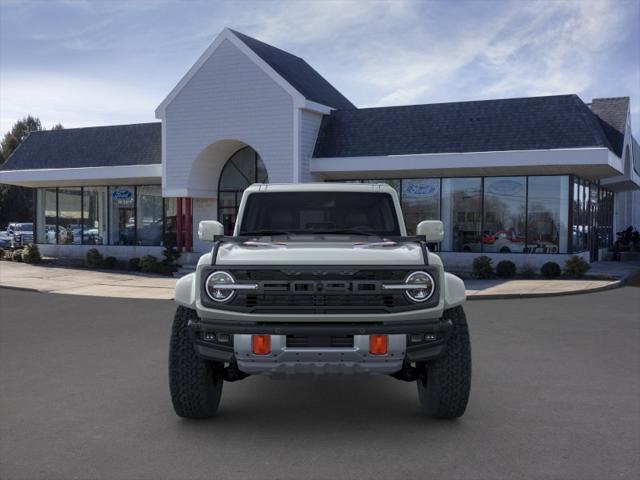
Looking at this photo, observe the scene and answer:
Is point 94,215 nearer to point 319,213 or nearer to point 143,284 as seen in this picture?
point 143,284

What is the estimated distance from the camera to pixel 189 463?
4652mm

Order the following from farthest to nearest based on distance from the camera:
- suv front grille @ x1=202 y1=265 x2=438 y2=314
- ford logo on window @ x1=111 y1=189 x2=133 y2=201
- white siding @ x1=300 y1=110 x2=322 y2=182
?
ford logo on window @ x1=111 y1=189 x2=133 y2=201, white siding @ x1=300 y1=110 x2=322 y2=182, suv front grille @ x1=202 y1=265 x2=438 y2=314

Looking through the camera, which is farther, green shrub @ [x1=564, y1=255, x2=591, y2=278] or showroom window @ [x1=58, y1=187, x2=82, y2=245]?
showroom window @ [x1=58, y1=187, x2=82, y2=245]

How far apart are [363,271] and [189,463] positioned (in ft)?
6.23

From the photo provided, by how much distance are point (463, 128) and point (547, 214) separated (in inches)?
162

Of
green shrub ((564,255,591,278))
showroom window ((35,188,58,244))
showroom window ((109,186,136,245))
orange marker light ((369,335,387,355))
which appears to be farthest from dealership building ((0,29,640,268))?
orange marker light ((369,335,387,355))

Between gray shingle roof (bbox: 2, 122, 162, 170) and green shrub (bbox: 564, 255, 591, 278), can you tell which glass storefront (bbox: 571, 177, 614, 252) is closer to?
green shrub (bbox: 564, 255, 591, 278)

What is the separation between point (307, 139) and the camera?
76.6ft

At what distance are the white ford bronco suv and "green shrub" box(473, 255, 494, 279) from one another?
16.0 meters

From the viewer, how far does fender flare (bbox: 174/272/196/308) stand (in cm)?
544

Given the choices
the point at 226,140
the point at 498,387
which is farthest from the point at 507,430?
the point at 226,140

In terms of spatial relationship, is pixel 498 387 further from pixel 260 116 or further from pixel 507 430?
pixel 260 116

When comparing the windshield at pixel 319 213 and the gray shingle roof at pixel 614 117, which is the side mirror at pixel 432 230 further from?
the gray shingle roof at pixel 614 117

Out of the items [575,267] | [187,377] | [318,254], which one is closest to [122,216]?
[575,267]
